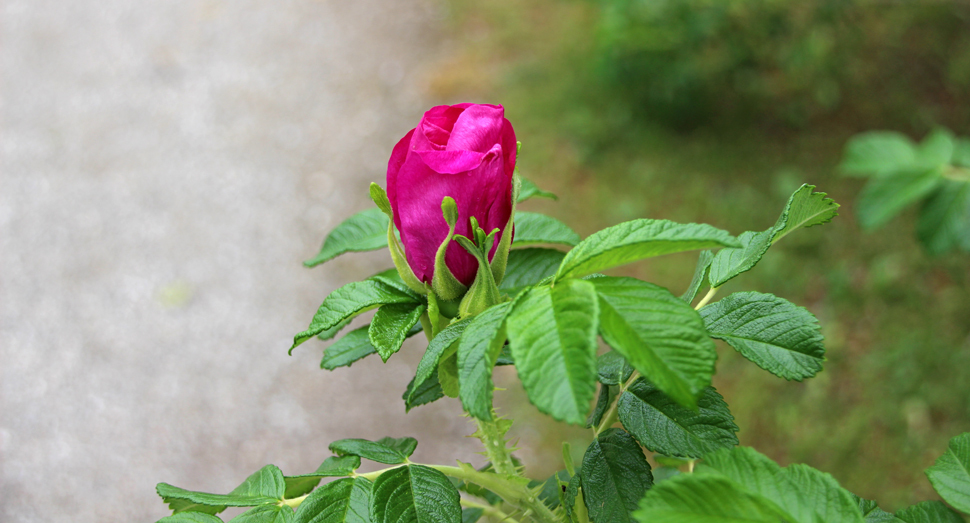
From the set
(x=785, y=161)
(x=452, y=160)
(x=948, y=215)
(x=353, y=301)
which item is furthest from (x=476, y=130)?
(x=785, y=161)

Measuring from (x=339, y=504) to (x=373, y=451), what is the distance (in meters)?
0.06

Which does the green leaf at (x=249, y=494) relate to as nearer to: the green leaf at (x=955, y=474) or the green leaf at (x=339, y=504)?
the green leaf at (x=339, y=504)

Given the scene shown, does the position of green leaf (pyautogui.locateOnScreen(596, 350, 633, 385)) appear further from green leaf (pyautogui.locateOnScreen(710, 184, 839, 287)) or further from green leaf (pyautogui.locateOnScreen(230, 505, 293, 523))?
green leaf (pyautogui.locateOnScreen(230, 505, 293, 523))

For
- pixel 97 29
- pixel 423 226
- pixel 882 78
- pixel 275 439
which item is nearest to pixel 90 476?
pixel 275 439

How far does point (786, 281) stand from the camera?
255cm

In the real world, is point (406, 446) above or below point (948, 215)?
below

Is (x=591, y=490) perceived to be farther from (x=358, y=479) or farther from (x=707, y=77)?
(x=707, y=77)

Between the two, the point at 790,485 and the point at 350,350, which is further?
the point at 350,350

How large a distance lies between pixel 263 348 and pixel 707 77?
2.04 m

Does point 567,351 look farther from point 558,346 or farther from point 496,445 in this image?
point 496,445

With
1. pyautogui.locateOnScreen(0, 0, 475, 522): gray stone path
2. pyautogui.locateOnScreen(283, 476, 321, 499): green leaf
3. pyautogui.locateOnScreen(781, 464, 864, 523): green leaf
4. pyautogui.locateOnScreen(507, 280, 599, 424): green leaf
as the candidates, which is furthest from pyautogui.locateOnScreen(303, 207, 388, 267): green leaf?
pyautogui.locateOnScreen(0, 0, 475, 522): gray stone path

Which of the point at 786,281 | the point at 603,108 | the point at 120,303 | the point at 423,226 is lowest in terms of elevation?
the point at 423,226

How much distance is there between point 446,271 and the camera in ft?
1.77

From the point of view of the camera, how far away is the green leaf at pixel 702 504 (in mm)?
430
